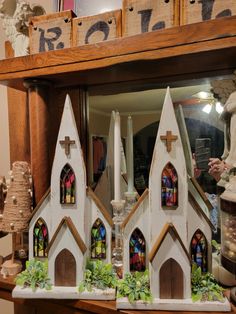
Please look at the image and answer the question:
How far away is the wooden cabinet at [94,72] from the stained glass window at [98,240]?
11 cm

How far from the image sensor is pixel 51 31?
737 millimetres

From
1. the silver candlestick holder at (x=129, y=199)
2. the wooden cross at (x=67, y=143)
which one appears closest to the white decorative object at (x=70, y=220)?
the wooden cross at (x=67, y=143)

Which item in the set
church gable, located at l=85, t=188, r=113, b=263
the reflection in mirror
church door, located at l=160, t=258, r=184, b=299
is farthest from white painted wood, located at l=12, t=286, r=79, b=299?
the reflection in mirror

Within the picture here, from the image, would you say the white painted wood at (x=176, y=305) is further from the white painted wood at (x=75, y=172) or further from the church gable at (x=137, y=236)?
A: the white painted wood at (x=75, y=172)

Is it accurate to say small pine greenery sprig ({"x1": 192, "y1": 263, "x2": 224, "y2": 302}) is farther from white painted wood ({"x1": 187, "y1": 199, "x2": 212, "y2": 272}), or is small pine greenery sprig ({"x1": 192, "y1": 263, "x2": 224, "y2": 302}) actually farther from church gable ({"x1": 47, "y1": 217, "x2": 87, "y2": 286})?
church gable ({"x1": 47, "y1": 217, "x2": 87, "y2": 286})

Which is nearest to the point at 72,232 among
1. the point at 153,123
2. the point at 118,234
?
the point at 118,234

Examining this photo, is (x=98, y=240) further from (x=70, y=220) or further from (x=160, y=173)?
(x=160, y=173)

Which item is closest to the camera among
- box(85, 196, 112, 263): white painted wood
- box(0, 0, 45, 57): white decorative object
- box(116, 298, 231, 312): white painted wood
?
box(116, 298, 231, 312): white painted wood

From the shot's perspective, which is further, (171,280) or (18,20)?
(18,20)

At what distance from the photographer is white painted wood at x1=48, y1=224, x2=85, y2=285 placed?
25.3 inches

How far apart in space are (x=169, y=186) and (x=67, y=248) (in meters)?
0.29

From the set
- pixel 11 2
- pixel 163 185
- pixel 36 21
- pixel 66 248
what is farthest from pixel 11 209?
pixel 11 2

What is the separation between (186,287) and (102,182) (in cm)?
38

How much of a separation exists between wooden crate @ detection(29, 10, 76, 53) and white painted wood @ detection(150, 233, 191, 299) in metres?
0.57
